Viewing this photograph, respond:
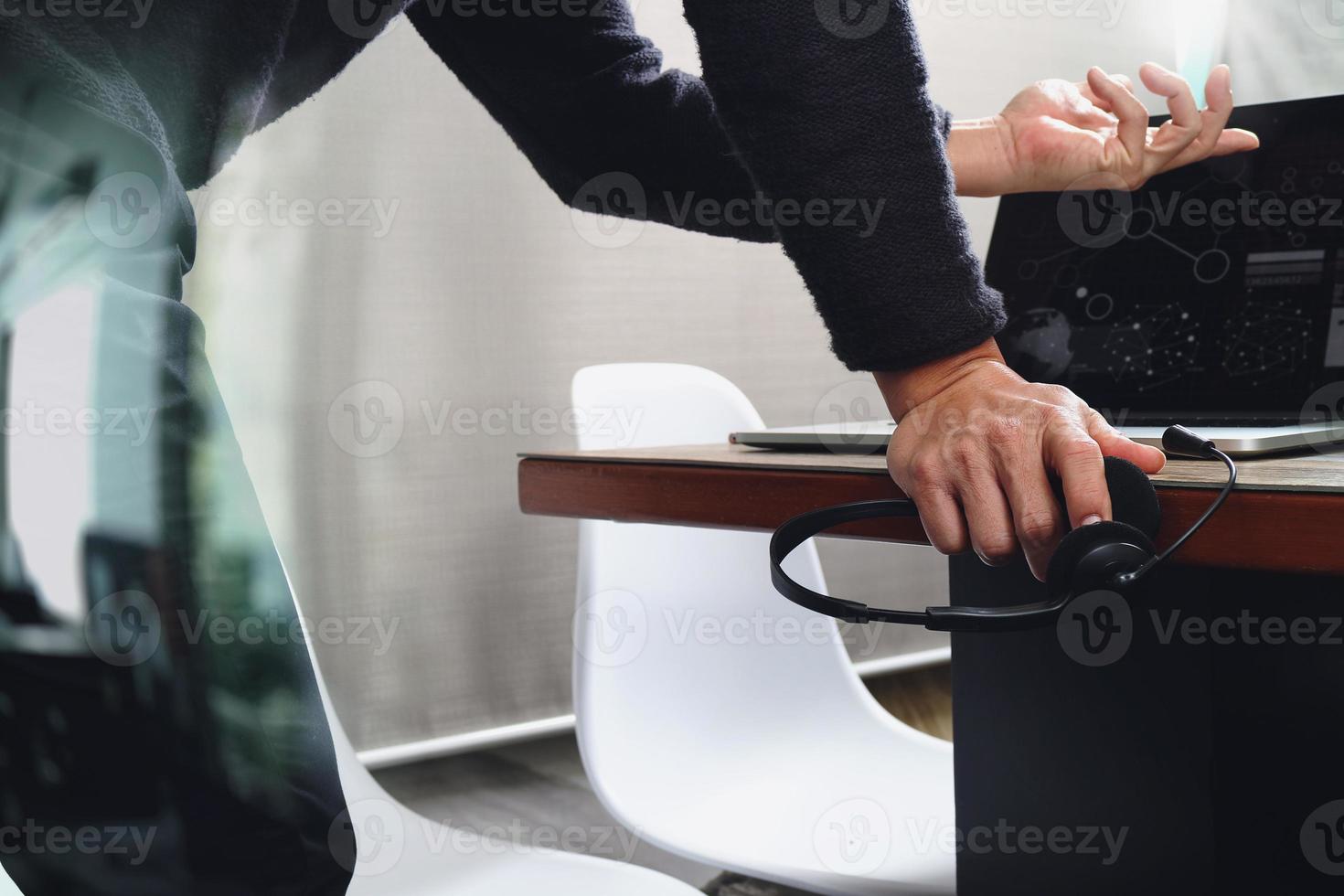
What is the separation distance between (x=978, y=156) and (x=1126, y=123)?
0.10 meters

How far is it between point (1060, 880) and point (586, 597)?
0.54 m

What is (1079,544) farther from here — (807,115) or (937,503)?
(807,115)

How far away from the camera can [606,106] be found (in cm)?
75

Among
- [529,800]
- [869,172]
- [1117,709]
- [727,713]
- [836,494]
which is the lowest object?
[529,800]

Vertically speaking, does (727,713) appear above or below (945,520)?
below

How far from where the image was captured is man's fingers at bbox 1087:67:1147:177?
2.41ft

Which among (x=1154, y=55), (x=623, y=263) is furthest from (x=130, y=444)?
(x=1154, y=55)

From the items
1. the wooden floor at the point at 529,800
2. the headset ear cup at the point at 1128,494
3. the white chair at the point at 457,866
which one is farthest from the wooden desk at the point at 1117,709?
the wooden floor at the point at 529,800

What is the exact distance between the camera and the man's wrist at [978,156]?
2.43ft

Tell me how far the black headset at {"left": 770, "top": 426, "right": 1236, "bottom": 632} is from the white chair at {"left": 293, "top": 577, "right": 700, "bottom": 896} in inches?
12.7

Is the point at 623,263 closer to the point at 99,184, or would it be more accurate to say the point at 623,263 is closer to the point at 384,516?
the point at 384,516

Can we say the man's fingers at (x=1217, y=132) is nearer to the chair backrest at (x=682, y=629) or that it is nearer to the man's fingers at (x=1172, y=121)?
the man's fingers at (x=1172, y=121)

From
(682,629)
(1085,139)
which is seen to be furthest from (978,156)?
(682,629)

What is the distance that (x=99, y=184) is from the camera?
416mm
